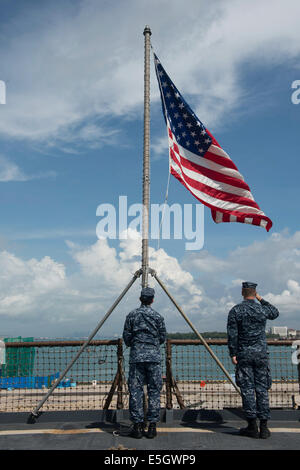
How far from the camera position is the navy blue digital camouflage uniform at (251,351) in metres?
4.97

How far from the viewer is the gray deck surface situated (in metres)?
4.50

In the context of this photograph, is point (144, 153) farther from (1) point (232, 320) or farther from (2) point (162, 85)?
(1) point (232, 320)

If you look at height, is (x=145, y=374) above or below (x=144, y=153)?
below

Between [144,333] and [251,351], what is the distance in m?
1.39

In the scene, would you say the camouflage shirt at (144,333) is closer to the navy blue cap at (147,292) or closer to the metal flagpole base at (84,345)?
the navy blue cap at (147,292)

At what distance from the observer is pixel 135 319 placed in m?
5.28

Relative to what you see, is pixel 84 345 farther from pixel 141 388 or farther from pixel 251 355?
pixel 251 355

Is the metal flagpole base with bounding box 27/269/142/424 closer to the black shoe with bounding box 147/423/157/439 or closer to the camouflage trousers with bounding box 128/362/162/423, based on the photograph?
the camouflage trousers with bounding box 128/362/162/423

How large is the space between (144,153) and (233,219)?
1810mm

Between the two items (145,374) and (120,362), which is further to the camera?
(120,362)

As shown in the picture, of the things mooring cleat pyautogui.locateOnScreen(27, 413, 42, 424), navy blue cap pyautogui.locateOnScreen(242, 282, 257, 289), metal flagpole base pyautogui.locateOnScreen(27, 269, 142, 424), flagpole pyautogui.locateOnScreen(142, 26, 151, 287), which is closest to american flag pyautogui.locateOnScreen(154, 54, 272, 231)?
flagpole pyautogui.locateOnScreen(142, 26, 151, 287)

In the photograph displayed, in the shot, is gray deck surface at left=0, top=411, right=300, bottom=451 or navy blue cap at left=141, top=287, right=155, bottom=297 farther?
navy blue cap at left=141, top=287, right=155, bottom=297
